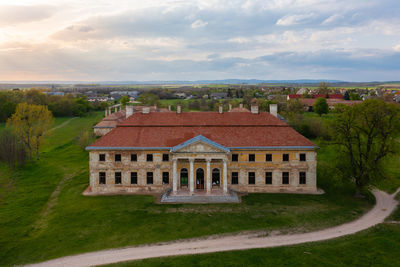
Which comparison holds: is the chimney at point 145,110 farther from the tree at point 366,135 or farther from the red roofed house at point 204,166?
the tree at point 366,135

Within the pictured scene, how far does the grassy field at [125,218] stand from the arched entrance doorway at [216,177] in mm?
4133

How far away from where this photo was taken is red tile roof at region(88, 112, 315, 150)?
127ft

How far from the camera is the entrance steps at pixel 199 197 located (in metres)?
35.6

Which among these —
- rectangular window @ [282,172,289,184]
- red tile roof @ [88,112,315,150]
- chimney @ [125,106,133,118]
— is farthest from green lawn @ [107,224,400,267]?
chimney @ [125,106,133,118]

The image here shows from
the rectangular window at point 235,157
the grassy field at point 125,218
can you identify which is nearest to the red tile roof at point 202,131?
the rectangular window at point 235,157

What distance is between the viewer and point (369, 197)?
37844 millimetres

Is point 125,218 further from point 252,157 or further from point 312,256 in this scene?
point 312,256

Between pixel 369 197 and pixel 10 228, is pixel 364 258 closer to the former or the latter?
pixel 369 197

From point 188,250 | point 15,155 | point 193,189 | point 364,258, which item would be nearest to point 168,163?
point 193,189

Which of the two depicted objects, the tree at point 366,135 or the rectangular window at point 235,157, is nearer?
the tree at point 366,135

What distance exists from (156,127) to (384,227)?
94.7ft

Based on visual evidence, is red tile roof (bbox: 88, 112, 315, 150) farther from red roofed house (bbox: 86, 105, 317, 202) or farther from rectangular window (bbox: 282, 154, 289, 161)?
rectangular window (bbox: 282, 154, 289, 161)

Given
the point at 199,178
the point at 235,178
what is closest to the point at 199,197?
the point at 199,178

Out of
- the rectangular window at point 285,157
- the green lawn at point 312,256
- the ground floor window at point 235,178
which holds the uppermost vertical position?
the rectangular window at point 285,157
